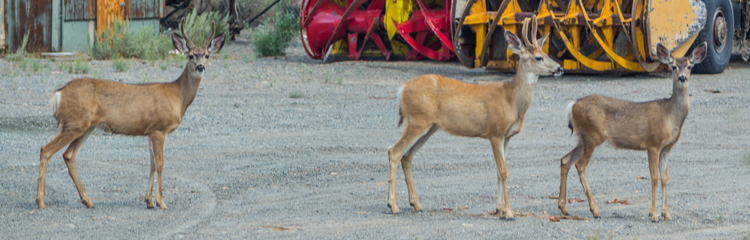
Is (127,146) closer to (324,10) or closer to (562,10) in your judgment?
(562,10)

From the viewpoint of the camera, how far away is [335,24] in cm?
1991

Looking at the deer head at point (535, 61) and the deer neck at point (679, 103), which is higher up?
the deer head at point (535, 61)

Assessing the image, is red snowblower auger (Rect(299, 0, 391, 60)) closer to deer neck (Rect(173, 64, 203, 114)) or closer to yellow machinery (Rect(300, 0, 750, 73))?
yellow machinery (Rect(300, 0, 750, 73))

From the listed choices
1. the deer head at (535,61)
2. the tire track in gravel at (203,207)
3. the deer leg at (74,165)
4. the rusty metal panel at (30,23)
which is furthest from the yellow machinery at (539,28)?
the deer leg at (74,165)

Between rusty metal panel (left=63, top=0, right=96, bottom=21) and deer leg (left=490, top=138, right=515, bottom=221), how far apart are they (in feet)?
49.9

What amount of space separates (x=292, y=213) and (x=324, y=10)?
46.4 ft

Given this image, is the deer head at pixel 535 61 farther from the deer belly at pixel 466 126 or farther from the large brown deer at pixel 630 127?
the deer belly at pixel 466 126

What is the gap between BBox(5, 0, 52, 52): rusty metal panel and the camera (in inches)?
748

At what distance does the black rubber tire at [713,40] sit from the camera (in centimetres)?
1592

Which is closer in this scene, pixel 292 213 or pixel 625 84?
pixel 292 213

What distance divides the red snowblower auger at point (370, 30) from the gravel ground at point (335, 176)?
15.8 feet

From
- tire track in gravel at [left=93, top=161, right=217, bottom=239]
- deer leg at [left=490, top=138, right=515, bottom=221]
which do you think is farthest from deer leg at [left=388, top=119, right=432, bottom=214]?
tire track in gravel at [left=93, top=161, right=217, bottom=239]

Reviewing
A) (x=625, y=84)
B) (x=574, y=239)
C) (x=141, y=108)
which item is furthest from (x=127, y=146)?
(x=625, y=84)

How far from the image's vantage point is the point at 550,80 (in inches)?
646
